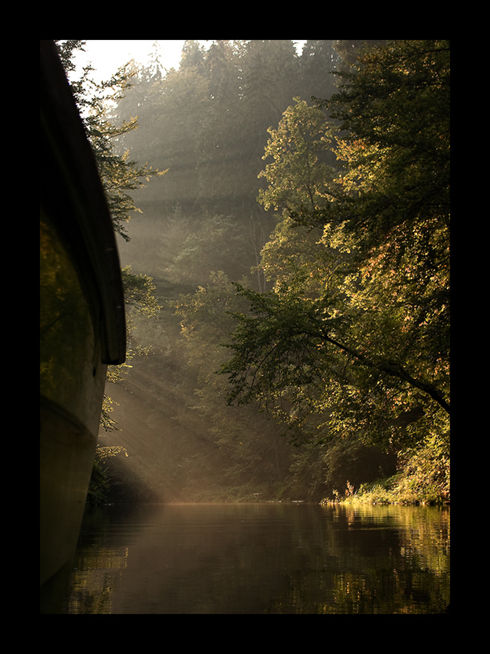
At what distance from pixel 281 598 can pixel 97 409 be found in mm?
1917

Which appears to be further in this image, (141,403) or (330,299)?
(141,403)

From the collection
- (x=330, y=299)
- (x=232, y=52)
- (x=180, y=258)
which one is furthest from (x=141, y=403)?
(x=330, y=299)

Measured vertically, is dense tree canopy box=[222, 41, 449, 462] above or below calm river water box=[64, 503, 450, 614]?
above

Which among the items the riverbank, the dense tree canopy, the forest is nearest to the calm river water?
the dense tree canopy

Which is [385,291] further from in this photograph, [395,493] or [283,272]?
[283,272]

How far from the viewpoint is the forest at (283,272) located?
33.8 ft

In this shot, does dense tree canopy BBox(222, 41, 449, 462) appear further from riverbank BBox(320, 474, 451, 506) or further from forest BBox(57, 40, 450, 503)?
riverbank BBox(320, 474, 451, 506)

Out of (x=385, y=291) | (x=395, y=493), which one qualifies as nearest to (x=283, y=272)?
(x=395, y=493)

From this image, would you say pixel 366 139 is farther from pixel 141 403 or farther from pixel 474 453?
pixel 141 403

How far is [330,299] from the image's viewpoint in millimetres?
11586

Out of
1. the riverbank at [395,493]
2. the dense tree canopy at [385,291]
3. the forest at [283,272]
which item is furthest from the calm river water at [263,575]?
the riverbank at [395,493]

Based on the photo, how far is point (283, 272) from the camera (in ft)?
94.7

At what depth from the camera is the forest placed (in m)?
10.3
